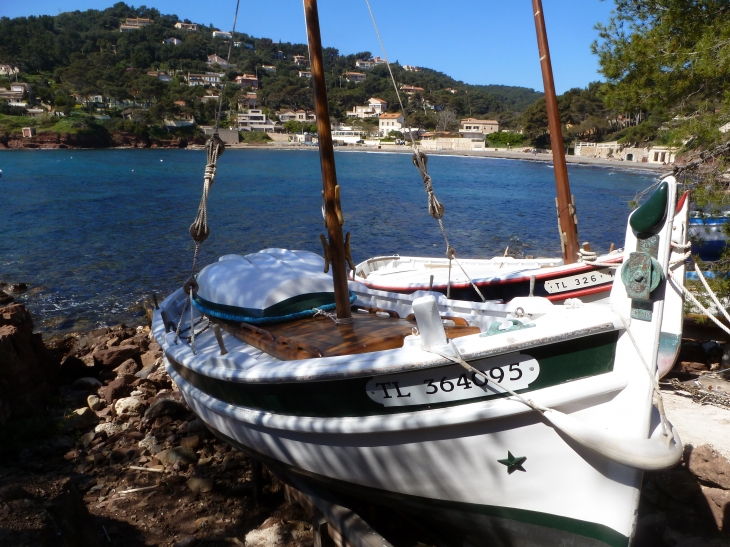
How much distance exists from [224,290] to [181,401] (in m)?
2.12

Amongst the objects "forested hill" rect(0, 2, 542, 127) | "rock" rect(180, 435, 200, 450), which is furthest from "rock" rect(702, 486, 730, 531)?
"forested hill" rect(0, 2, 542, 127)

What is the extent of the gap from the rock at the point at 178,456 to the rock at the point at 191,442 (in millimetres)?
203

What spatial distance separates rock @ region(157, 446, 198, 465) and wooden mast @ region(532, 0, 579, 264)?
6568 millimetres

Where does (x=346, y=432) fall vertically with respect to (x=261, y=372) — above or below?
below

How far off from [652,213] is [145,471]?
219 inches

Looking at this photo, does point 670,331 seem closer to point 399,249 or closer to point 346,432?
point 346,432

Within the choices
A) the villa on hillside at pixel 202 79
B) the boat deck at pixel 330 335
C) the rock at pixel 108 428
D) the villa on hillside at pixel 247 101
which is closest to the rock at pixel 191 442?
the rock at pixel 108 428

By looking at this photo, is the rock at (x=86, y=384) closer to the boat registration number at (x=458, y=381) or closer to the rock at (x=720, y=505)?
the boat registration number at (x=458, y=381)

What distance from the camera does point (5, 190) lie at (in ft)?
137

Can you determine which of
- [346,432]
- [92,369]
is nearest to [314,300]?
[346,432]

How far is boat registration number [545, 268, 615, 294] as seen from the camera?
8.91m

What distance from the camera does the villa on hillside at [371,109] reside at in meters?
167

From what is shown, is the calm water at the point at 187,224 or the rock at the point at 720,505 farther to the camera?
the calm water at the point at 187,224

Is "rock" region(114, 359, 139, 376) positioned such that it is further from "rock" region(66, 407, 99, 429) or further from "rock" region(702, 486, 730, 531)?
"rock" region(702, 486, 730, 531)
